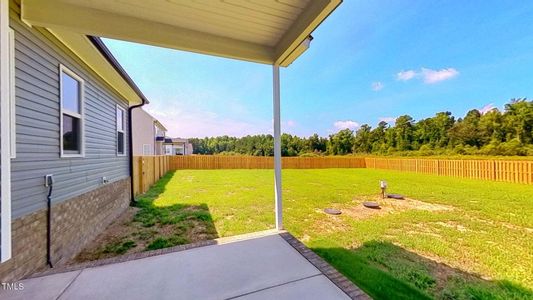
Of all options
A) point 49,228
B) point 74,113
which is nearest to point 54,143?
point 74,113

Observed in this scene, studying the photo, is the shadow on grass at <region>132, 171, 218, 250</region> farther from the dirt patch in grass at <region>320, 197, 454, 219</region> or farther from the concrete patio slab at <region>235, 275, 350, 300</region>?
the dirt patch in grass at <region>320, 197, 454, 219</region>

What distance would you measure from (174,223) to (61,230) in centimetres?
180

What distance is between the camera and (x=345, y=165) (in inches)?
800

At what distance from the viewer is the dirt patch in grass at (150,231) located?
325 cm

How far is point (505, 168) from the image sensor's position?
10.3 m

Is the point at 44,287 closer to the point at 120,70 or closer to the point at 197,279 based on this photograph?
the point at 197,279

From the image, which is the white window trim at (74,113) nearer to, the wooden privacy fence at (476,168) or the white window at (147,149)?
the white window at (147,149)

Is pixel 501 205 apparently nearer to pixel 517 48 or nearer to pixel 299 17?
pixel 299 17

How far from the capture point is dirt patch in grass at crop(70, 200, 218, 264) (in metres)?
3.25

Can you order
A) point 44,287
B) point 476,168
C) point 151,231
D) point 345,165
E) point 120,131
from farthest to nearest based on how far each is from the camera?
1. point 345,165
2. point 476,168
3. point 120,131
4. point 151,231
5. point 44,287

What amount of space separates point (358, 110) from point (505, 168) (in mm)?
16450

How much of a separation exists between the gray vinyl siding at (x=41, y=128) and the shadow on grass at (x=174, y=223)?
1298mm

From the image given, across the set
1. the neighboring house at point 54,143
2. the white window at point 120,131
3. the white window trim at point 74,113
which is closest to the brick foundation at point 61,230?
the neighboring house at point 54,143

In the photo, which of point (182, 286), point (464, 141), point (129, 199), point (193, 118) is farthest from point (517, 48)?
point (193, 118)
